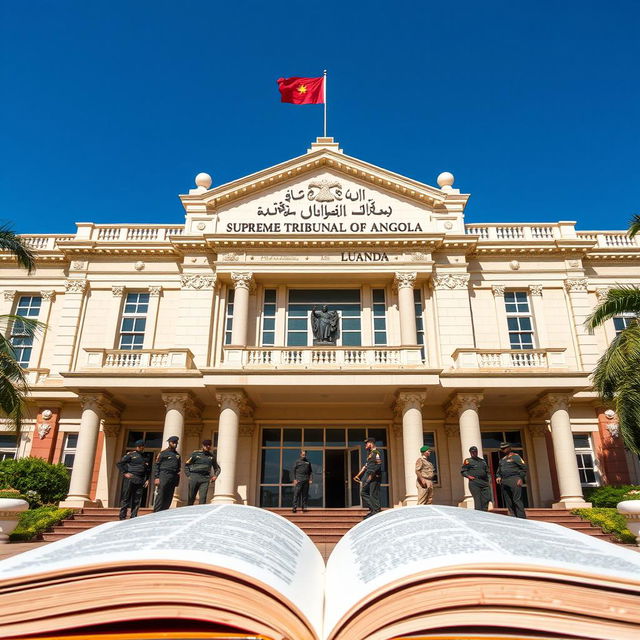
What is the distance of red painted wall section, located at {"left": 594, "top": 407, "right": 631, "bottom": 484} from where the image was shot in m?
19.7

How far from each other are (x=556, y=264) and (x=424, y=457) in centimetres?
1403

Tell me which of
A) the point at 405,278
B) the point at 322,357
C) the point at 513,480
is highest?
the point at 405,278

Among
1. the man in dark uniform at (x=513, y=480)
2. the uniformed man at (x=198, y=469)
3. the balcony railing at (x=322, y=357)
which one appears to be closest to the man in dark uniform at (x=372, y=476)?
the man in dark uniform at (x=513, y=480)

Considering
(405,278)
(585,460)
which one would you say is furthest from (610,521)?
(405,278)

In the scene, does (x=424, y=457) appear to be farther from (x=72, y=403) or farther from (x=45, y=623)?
(x=72, y=403)

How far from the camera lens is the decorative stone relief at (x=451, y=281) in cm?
2136

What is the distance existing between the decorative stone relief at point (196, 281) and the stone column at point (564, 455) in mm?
14157

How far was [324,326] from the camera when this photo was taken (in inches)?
840

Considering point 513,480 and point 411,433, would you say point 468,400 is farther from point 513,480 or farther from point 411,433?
point 513,480

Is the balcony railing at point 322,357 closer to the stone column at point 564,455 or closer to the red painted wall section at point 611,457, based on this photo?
the stone column at point 564,455

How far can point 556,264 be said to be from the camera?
22609 millimetres

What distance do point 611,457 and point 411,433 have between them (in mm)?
8779

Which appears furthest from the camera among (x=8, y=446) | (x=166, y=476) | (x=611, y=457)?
(x=8, y=446)

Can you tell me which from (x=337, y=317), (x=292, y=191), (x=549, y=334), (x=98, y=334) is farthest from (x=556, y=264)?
(x=98, y=334)
